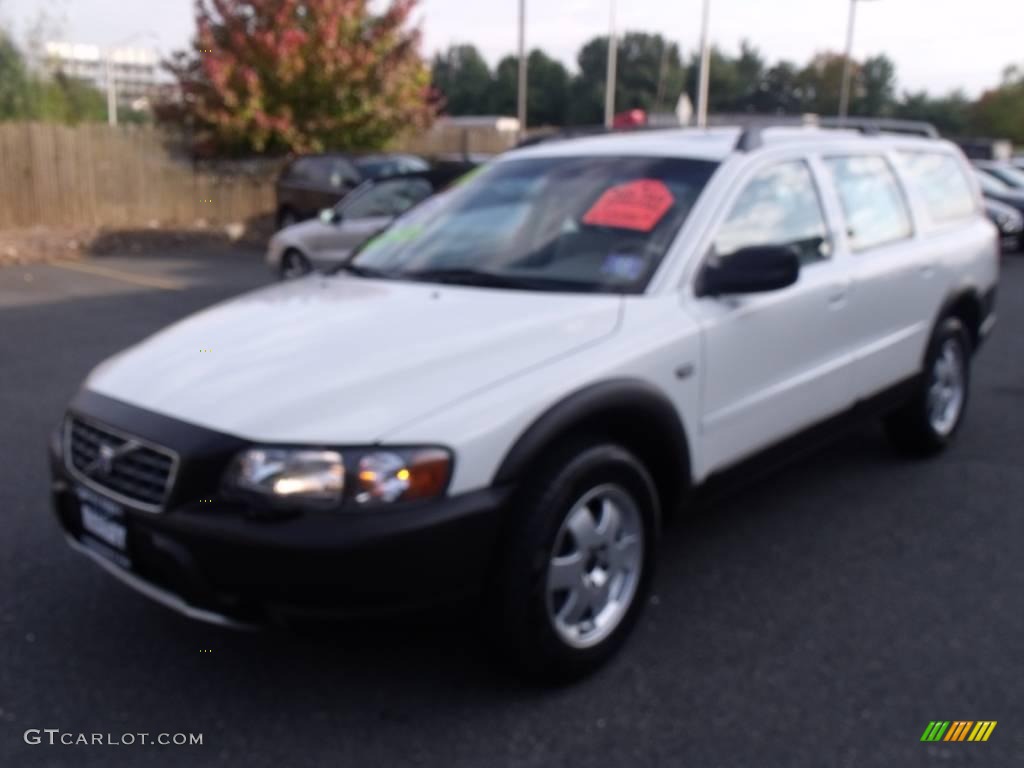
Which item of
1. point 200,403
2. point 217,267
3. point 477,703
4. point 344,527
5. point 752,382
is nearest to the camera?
point 344,527

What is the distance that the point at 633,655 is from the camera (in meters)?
3.40

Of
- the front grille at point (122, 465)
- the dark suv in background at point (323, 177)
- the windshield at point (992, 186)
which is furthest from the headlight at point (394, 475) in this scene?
the windshield at point (992, 186)

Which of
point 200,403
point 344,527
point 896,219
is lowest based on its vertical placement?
point 344,527

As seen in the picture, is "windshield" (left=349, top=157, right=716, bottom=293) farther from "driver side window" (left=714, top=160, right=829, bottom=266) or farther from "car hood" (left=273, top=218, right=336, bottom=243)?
"car hood" (left=273, top=218, right=336, bottom=243)

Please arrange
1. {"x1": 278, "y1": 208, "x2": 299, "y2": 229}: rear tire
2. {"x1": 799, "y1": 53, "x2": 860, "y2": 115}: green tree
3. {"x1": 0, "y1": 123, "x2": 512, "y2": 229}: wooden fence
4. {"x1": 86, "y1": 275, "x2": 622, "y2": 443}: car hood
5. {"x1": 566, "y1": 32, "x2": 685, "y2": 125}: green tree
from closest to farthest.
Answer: {"x1": 86, "y1": 275, "x2": 622, "y2": 443}: car hood → {"x1": 278, "y1": 208, "x2": 299, "y2": 229}: rear tire → {"x1": 0, "y1": 123, "x2": 512, "y2": 229}: wooden fence → {"x1": 566, "y1": 32, "x2": 685, "y2": 125}: green tree → {"x1": 799, "y1": 53, "x2": 860, "y2": 115}: green tree

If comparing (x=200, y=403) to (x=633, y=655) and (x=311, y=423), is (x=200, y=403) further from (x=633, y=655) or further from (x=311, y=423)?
(x=633, y=655)

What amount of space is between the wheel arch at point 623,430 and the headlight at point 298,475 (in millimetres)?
444

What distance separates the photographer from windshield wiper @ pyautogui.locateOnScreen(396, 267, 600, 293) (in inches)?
142

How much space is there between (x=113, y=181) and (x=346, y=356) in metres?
17.6

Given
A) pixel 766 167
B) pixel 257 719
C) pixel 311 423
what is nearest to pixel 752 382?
pixel 766 167

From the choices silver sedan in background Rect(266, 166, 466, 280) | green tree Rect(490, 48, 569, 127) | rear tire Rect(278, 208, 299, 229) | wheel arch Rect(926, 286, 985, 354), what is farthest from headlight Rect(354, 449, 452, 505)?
green tree Rect(490, 48, 569, 127)

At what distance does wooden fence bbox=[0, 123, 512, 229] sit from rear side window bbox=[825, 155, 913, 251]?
15873mm

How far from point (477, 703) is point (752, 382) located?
1.59 meters

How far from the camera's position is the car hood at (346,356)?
2.78 metres
